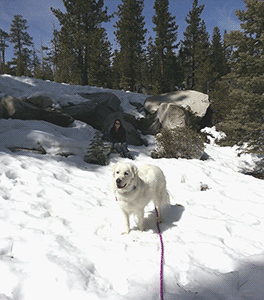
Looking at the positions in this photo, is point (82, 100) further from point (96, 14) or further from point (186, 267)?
point (96, 14)

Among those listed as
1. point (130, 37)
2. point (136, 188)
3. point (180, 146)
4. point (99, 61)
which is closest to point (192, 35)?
point (130, 37)

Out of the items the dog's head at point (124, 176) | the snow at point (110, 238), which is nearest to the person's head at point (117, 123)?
the snow at point (110, 238)

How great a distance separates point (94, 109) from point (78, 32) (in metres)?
11.1

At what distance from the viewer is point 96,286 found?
6.15 ft

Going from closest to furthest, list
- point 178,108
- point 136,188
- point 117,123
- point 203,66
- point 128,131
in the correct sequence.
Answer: point 136,188 → point 117,123 → point 128,131 → point 178,108 → point 203,66

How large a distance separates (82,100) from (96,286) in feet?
36.2

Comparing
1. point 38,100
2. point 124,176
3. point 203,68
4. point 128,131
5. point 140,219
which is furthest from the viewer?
point 203,68

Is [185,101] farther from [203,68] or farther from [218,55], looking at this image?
[218,55]

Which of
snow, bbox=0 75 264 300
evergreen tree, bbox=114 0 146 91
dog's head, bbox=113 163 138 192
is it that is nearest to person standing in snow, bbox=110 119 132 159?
snow, bbox=0 75 264 300

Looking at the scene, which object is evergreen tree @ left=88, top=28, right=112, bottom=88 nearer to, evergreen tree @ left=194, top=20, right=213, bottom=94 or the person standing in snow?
evergreen tree @ left=194, top=20, right=213, bottom=94

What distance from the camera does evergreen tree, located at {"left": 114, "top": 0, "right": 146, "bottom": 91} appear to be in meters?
20.4

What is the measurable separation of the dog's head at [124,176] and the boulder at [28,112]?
6713 millimetres

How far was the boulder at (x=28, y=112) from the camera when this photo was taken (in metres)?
7.48

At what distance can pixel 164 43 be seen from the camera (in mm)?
23094
